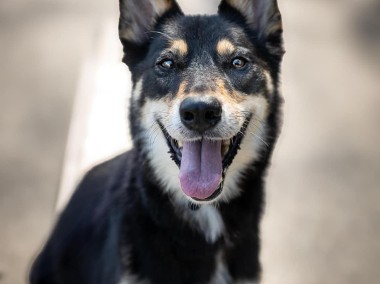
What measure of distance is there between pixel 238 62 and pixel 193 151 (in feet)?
1.33

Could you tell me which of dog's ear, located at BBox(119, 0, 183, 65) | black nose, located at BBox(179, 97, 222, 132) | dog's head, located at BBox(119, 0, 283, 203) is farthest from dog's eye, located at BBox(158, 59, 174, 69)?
black nose, located at BBox(179, 97, 222, 132)

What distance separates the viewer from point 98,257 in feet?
9.52

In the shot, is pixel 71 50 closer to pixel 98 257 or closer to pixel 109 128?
pixel 109 128

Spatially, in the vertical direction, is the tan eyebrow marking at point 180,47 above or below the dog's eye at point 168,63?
above

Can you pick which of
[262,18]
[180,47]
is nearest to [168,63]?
[180,47]

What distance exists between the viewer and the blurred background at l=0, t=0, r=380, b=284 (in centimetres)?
390

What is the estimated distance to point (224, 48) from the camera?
2.68 meters

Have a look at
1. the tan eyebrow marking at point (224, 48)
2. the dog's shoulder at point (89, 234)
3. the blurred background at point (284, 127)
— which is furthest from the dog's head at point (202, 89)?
the blurred background at point (284, 127)

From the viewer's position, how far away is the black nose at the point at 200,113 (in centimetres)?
242

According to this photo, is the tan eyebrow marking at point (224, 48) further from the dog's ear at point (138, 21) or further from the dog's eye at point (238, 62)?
the dog's ear at point (138, 21)

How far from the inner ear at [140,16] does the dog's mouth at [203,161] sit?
0.44 m

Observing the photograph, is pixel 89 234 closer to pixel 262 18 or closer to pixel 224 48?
pixel 224 48

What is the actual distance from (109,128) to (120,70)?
0.64m

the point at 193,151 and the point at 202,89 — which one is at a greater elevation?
the point at 202,89
